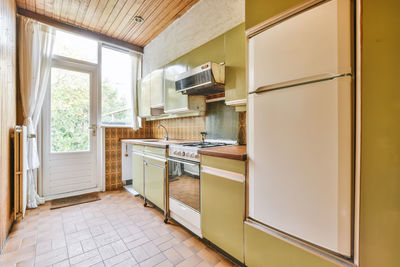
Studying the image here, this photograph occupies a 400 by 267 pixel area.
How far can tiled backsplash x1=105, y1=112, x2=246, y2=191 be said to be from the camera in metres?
2.62

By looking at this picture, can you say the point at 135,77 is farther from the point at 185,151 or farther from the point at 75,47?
the point at 185,151

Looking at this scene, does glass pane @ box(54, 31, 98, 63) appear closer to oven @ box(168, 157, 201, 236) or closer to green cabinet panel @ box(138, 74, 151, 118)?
green cabinet panel @ box(138, 74, 151, 118)

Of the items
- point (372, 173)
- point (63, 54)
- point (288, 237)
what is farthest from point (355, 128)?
point (63, 54)

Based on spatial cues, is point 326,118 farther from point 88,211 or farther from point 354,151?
point 88,211

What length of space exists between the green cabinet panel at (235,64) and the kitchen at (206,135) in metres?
0.01

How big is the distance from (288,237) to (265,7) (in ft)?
4.93

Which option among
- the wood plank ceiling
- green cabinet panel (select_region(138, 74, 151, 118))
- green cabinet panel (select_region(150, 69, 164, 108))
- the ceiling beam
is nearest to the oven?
green cabinet panel (select_region(150, 69, 164, 108))

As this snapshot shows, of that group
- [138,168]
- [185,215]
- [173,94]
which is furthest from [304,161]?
[138,168]

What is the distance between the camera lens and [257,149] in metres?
1.20

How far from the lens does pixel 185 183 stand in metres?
1.83

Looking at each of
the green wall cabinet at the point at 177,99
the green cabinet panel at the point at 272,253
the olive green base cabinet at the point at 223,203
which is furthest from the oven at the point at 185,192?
the green wall cabinet at the point at 177,99

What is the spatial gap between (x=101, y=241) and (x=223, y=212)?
1.30 m

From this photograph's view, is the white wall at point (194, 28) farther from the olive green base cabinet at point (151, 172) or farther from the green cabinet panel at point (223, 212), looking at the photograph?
the green cabinet panel at point (223, 212)

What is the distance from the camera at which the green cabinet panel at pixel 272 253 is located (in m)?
0.98
